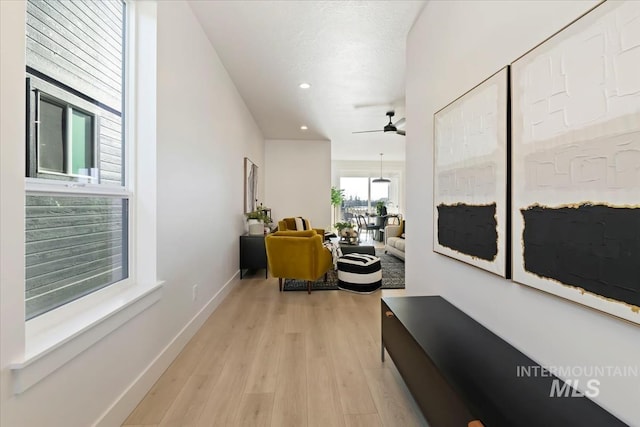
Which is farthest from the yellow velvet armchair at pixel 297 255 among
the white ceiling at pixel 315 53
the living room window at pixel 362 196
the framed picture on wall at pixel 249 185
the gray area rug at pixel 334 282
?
the living room window at pixel 362 196

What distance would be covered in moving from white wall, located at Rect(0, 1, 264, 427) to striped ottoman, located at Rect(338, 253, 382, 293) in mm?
1594

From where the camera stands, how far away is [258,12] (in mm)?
2553

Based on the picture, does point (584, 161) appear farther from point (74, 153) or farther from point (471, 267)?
point (74, 153)

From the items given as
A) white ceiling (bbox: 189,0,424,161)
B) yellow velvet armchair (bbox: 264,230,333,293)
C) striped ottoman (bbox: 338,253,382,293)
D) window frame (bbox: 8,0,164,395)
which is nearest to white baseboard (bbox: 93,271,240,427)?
window frame (bbox: 8,0,164,395)

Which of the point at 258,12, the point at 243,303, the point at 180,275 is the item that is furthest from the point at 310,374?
the point at 258,12

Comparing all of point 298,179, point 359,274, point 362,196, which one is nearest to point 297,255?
point 359,274

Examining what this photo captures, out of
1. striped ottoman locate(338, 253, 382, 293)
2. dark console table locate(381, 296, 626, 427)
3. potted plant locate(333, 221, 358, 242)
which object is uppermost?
potted plant locate(333, 221, 358, 242)

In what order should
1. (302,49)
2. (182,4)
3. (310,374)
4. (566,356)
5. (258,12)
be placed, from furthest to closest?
(302,49) → (258,12) → (182,4) → (310,374) → (566,356)

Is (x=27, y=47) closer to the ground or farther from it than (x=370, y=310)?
farther from it

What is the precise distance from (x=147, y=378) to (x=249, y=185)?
3.92m

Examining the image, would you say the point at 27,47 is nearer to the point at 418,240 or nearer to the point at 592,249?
the point at 592,249

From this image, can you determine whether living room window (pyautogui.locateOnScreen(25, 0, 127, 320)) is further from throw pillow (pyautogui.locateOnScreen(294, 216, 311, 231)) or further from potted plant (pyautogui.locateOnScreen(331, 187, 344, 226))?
potted plant (pyautogui.locateOnScreen(331, 187, 344, 226))

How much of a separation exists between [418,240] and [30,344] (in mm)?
2492

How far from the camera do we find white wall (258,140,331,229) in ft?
25.2
